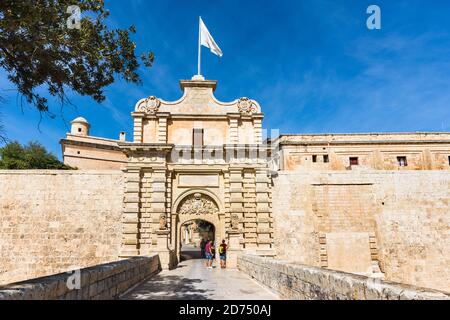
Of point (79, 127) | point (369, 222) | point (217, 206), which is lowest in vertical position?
point (369, 222)

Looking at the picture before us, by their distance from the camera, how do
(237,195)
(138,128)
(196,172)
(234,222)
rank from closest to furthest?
(234,222), (237,195), (196,172), (138,128)

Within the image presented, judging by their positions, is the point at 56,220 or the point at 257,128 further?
the point at 257,128

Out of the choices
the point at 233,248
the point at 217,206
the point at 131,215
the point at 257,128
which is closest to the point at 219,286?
the point at 233,248

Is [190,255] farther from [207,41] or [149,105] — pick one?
[207,41]

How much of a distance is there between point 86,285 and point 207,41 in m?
15.6

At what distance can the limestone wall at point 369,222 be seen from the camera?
1625 cm

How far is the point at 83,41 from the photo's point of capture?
5.89 meters

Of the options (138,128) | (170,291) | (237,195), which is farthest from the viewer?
(138,128)

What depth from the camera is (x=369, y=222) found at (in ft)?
54.7

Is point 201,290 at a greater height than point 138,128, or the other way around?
point 138,128

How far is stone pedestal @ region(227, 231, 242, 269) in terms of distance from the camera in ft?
47.2

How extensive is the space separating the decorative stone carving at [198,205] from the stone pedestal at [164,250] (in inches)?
69.1

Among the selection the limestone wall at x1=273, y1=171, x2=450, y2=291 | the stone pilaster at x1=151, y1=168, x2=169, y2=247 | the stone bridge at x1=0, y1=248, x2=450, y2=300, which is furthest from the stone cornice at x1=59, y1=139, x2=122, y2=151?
the stone bridge at x1=0, y1=248, x2=450, y2=300

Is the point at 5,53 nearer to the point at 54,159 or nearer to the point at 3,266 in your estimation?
the point at 3,266
